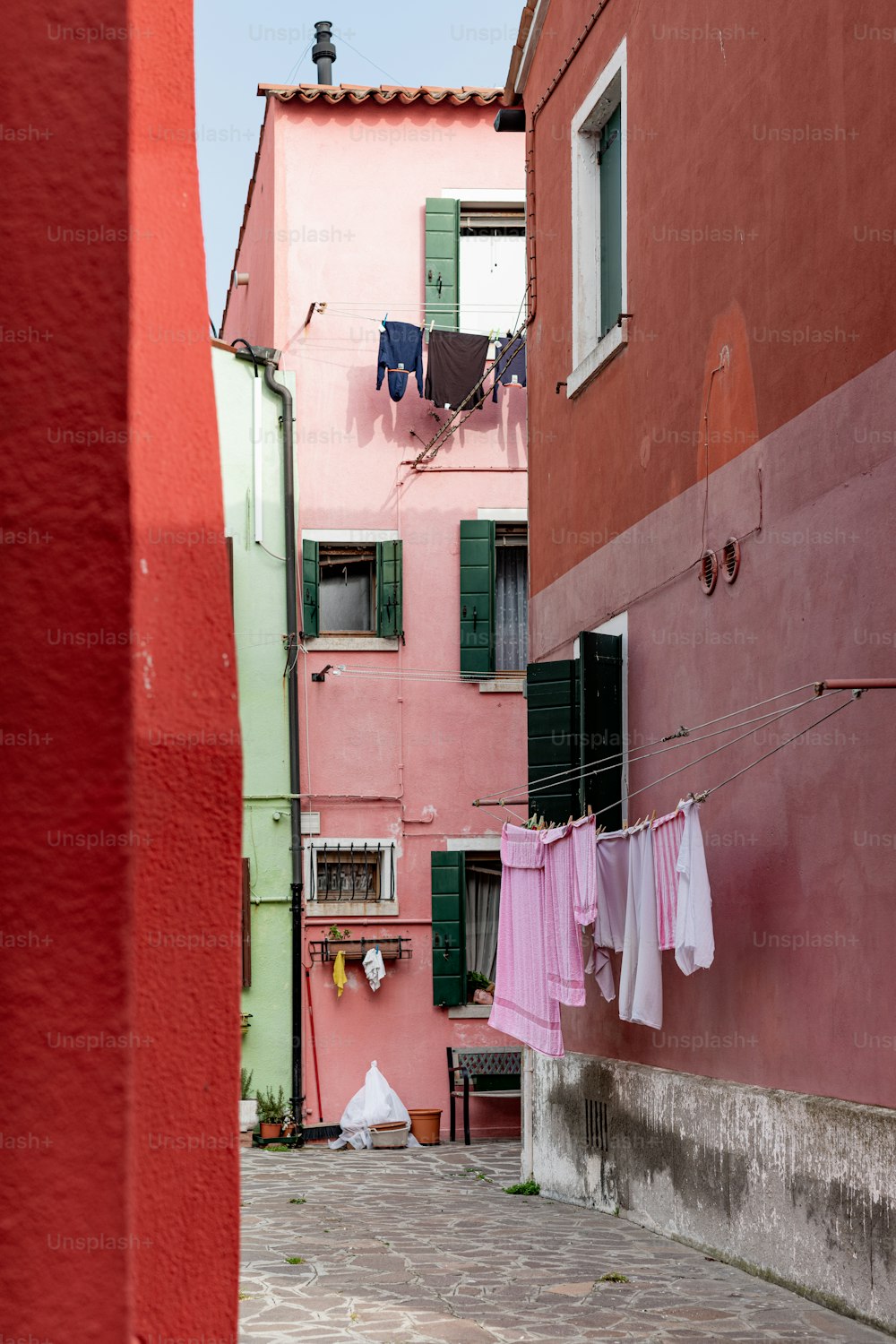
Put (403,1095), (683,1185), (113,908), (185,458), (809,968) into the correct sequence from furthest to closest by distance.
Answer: (403,1095), (683,1185), (809,968), (185,458), (113,908)

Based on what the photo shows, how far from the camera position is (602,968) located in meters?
10.4

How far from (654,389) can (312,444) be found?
8.07 m

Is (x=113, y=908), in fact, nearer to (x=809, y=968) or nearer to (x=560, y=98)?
(x=809, y=968)

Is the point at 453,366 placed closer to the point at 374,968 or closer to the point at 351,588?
the point at 351,588

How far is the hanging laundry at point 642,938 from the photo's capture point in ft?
29.9

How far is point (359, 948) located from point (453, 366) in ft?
20.1

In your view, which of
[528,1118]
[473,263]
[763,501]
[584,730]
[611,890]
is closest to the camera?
[763,501]

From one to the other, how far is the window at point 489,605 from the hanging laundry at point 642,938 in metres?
8.43

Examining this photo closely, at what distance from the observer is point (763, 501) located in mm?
8703

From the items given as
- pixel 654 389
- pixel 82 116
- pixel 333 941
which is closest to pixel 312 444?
pixel 333 941

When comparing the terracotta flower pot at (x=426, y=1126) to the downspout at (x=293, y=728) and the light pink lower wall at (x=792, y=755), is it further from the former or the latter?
the light pink lower wall at (x=792, y=755)

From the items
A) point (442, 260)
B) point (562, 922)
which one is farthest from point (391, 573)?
point (562, 922)

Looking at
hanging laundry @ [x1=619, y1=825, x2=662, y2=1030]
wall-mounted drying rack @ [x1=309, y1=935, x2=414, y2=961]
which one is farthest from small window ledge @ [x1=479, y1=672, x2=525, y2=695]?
hanging laundry @ [x1=619, y1=825, x2=662, y2=1030]

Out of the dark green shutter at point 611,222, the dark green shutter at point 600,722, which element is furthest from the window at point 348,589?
the dark green shutter at point 600,722
